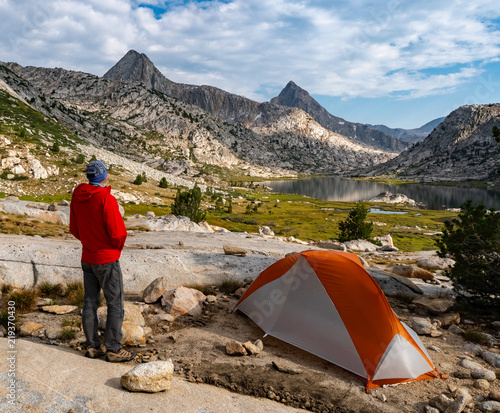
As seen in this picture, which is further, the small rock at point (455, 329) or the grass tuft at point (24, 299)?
the small rock at point (455, 329)

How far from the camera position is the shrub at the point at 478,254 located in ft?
38.4

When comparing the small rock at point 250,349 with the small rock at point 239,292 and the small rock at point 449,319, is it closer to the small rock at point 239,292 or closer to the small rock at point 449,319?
the small rock at point 239,292

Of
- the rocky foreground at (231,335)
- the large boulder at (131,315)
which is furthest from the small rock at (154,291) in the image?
the large boulder at (131,315)

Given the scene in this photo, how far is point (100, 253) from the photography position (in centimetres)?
638

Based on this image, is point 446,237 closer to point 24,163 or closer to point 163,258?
point 163,258

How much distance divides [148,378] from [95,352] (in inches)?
71.8

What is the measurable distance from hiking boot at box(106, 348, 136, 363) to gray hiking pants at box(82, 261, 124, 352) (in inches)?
5.0

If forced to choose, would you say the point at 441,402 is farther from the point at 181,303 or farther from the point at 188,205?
the point at 188,205

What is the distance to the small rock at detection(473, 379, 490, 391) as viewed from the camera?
6755 mm

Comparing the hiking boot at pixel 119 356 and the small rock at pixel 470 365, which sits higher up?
the hiking boot at pixel 119 356

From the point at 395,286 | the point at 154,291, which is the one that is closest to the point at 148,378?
the point at 154,291

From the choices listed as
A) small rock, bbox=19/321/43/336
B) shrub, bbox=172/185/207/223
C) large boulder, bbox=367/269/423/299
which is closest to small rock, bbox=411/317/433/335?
large boulder, bbox=367/269/423/299

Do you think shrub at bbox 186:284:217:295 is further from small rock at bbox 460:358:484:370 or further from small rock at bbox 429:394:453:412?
small rock at bbox 460:358:484:370

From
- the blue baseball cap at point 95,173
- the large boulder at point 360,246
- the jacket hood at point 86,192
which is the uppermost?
the blue baseball cap at point 95,173
